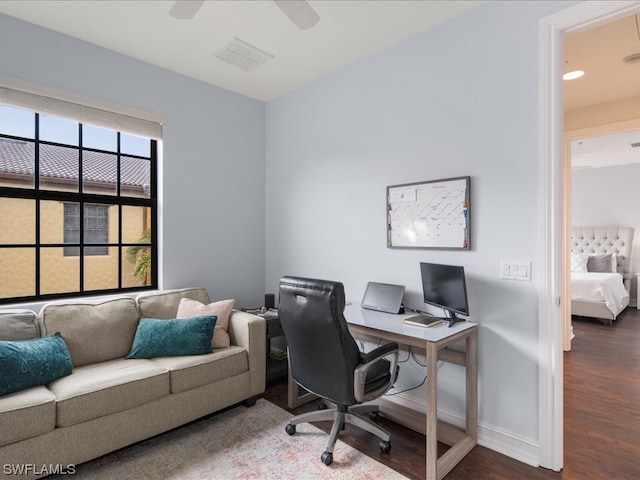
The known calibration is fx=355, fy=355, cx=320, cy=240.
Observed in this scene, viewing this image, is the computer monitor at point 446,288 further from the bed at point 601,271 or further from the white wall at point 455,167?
the bed at point 601,271

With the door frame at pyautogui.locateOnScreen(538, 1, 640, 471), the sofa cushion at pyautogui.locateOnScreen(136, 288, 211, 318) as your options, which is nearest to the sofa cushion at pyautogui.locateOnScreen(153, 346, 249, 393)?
the sofa cushion at pyautogui.locateOnScreen(136, 288, 211, 318)

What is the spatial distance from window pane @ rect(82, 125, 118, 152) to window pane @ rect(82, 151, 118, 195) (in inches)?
2.5

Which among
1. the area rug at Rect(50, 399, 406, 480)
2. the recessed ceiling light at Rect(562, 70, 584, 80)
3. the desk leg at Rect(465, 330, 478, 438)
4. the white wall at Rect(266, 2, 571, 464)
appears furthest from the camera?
the recessed ceiling light at Rect(562, 70, 584, 80)

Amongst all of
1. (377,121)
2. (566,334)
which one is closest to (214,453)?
(377,121)

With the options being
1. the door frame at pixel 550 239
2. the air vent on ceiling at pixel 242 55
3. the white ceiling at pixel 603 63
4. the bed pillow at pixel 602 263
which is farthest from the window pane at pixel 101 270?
the bed pillow at pixel 602 263

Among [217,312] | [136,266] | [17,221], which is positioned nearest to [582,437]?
[217,312]

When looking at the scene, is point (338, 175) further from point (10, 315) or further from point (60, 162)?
point (10, 315)

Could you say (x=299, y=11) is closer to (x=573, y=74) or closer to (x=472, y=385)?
(x=472, y=385)

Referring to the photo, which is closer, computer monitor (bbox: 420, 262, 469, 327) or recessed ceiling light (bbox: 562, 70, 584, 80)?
computer monitor (bbox: 420, 262, 469, 327)

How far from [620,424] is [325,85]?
3.41 metres

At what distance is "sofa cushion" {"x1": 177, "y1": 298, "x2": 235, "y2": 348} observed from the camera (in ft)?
8.86

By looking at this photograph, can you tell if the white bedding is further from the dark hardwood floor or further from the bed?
the dark hardwood floor

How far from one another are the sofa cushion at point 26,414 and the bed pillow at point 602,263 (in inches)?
306

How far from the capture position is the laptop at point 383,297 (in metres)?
2.51
